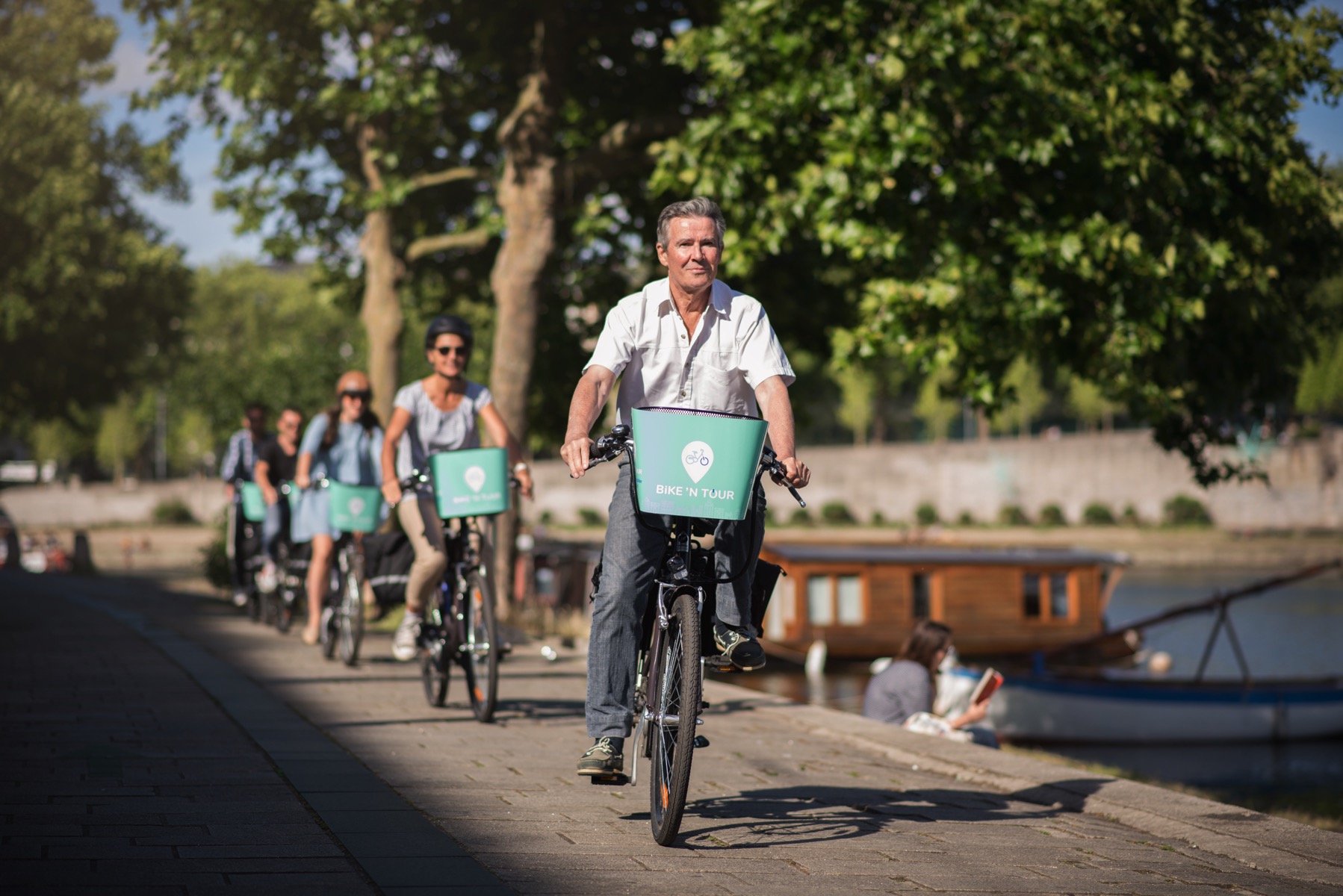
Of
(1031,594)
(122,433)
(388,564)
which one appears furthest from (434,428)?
(122,433)

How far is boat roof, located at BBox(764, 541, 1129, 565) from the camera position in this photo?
2692cm

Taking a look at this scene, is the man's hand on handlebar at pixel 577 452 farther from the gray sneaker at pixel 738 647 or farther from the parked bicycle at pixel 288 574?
the parked bicycle at pixel 288 574

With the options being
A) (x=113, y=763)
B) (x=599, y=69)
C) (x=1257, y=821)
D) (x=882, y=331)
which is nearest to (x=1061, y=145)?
(x=882, y=331)

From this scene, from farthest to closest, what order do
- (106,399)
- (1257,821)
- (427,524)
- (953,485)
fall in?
(953,485) < (106,399) < (427,524) < (1257,821)

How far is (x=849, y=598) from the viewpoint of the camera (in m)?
27.0

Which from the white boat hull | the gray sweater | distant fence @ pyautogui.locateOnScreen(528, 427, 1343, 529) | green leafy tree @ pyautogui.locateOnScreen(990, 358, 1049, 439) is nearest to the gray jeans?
the gray sweater

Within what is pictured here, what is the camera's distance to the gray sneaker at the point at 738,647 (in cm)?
481

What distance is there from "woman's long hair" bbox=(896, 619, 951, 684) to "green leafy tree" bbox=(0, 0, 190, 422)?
83.6ft

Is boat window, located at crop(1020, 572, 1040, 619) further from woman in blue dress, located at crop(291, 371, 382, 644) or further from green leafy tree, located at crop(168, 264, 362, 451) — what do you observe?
woman in blue dress, located at crop(291, 371, 382, 644)

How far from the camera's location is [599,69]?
17.2 metres

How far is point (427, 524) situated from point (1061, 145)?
6942 millimetres

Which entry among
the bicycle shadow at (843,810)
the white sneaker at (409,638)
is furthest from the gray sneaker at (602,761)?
the white sneaker at (409,638)

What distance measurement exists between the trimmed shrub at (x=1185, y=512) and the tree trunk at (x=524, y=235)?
53190mm

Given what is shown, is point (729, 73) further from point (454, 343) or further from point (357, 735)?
point (357, 735)
